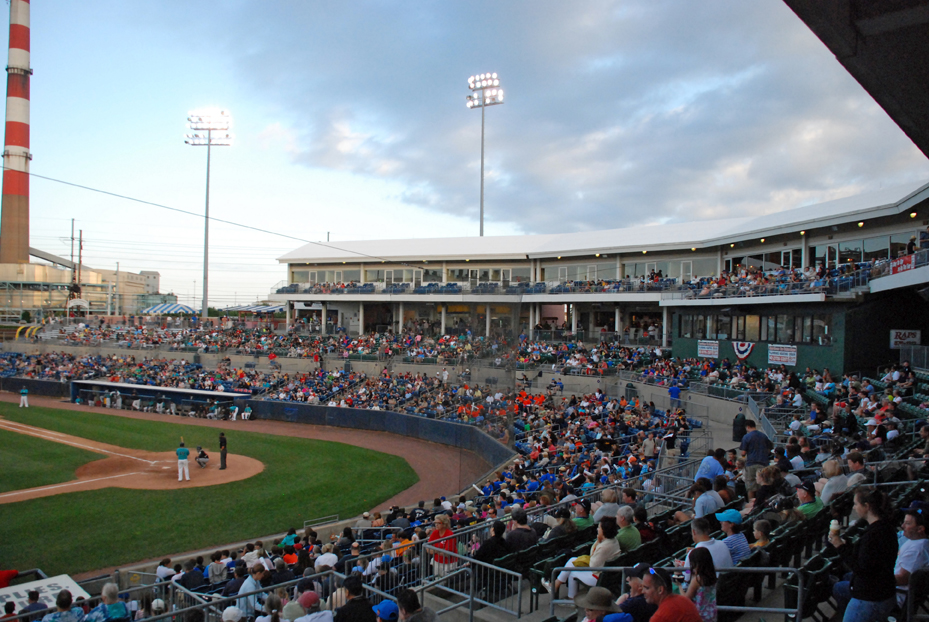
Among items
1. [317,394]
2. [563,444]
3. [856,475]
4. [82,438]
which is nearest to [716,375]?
[563,444]

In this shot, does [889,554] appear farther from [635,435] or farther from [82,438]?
[82,438]

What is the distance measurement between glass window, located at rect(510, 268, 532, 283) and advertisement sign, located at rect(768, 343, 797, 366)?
19430mm

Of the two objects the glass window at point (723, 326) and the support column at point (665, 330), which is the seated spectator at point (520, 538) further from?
the support column at point (665, 330)

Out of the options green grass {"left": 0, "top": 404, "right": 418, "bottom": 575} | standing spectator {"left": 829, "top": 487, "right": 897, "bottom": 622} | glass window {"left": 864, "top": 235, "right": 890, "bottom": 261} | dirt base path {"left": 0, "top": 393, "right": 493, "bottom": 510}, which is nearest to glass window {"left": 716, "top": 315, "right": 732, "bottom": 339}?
glass window {"left": 864, "top": 235, "right": 890, "bottom": 261}

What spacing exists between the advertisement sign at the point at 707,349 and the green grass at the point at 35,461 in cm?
2580

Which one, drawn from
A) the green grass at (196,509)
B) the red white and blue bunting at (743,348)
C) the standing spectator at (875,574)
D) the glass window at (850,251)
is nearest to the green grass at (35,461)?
the green grass at (196,509)

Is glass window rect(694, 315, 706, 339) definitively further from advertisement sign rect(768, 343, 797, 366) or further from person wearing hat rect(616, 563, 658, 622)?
person wearing hat rect(616, 563, 658, 622)

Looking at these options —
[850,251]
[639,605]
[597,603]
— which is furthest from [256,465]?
[850,251]

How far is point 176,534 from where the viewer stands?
13789mm

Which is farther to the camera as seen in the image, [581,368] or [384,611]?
[581,368]

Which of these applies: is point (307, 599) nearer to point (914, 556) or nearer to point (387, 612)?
point (387, 612)

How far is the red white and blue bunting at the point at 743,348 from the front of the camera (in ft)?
84.0

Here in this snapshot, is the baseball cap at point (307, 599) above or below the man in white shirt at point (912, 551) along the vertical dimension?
below

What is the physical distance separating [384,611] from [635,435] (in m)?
12.4
